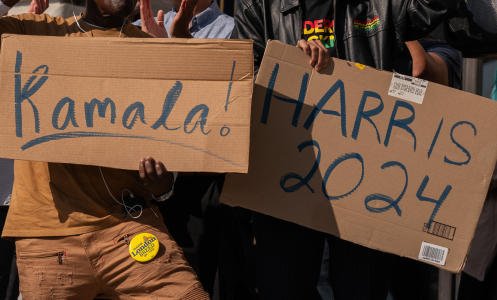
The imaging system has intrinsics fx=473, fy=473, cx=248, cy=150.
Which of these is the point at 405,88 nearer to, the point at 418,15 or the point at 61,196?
the point at 418,15

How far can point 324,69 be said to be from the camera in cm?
167

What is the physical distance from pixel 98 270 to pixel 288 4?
124cm

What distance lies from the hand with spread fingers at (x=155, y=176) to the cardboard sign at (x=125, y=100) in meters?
0.03

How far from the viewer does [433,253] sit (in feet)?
5.44

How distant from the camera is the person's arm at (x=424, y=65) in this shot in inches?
79.2

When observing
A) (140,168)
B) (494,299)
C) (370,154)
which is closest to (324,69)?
(370,154)

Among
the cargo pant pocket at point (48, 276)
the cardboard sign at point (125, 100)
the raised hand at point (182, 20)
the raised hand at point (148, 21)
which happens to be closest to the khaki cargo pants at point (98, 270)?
the cargo pant pocket at point (48, 276)

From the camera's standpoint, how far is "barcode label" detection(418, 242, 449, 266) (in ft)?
5.43

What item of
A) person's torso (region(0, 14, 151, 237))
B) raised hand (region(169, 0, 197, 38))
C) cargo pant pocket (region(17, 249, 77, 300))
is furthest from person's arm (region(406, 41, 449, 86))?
cargo pant pocket (region(17, 249, 77, 300))

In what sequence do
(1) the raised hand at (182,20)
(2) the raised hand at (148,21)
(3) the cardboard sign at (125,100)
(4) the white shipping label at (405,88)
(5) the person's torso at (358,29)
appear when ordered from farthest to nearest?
(2) the raised hand at (148,21)
(1) the raised hand at (182,20)
(5) the person's torso at (358,29)
(4) the white shipping label at (405,88)
(3) the cardboard sign at (125,100)

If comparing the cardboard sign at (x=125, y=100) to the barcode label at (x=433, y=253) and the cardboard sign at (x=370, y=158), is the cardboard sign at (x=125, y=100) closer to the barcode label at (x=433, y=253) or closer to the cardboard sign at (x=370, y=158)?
the cardboard sign at (x=370, y=158)

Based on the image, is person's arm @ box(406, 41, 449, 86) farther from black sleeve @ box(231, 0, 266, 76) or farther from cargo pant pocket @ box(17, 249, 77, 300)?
cargo pant pocket @ box(17, 249, 77, 300)

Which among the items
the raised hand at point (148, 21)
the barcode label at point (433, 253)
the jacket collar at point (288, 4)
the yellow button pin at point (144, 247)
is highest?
the jacket collar at point (288, 4)

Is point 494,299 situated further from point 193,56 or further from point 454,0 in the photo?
point 193,56
